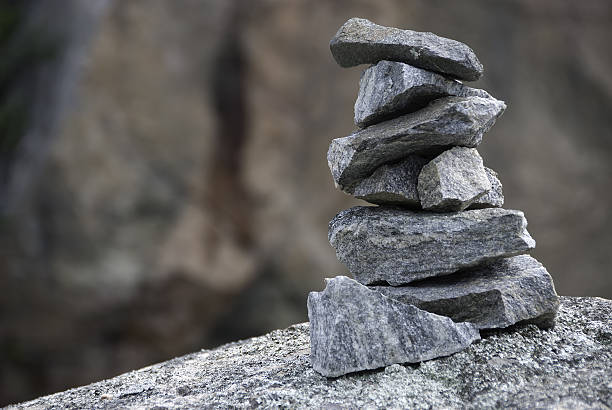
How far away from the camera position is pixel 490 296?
4.27 meters

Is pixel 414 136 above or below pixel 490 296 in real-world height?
above

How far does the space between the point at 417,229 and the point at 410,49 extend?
3.82ft

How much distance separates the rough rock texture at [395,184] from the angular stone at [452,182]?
8 cm

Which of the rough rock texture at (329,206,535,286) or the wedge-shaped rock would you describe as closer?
the wedge-shaped rock

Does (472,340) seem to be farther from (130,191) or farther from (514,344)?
(130,191)

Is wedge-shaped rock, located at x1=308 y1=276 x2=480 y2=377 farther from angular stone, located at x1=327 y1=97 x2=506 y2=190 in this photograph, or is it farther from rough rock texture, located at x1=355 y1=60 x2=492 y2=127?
rough rock texture, located at x1=355 y1=60 x2=492 y2=127

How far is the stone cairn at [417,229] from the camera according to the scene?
4121 mm

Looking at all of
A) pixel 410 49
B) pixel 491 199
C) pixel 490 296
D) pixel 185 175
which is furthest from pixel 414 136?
pixel 185 175

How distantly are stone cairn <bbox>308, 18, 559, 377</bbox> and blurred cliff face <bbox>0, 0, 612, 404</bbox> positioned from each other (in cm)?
672

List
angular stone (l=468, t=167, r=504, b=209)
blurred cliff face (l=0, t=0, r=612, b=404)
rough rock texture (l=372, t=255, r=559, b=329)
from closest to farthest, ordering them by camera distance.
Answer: rough rock texture (l=372, t=255, r=559, b=329) → angular stone (l=468, t=167, r=504, b=209) → blurred cliff face (l=0, t=0, r=612, b=404)

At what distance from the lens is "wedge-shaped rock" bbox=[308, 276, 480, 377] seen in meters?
4.05

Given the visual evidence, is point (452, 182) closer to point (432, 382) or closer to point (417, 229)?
point (417, 229)

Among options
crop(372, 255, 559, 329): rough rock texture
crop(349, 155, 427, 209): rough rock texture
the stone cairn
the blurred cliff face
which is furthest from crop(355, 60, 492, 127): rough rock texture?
the blurred cliff face

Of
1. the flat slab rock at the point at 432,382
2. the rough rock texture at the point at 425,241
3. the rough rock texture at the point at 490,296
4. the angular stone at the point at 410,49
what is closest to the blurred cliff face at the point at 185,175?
the flat slab rock at the point at 432,382
